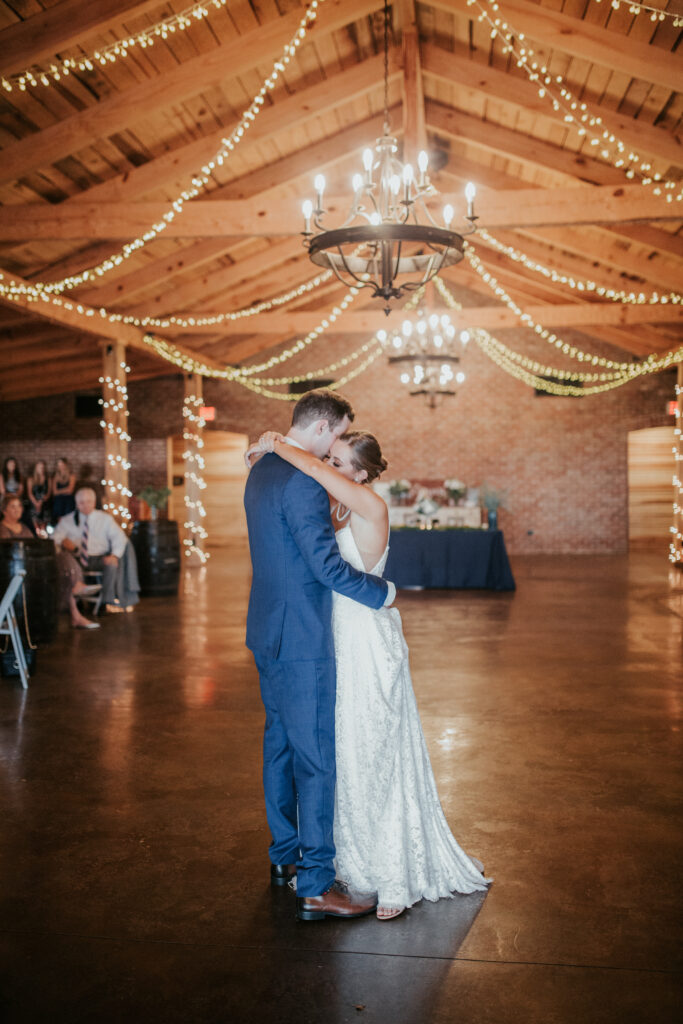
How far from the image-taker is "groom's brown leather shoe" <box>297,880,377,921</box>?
7.88ft

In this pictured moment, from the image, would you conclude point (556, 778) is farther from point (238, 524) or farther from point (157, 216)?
Answer: point (238, 524)

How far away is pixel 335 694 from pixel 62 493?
35.6ft

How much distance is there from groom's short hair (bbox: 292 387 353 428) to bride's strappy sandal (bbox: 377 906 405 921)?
138cm

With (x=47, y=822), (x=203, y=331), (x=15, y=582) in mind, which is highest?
(x=203, y=331)

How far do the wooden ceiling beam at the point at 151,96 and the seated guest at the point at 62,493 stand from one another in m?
6.60

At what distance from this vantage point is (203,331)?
38.7 feet

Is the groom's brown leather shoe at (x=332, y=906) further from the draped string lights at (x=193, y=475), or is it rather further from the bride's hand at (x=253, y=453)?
the draped string lights at (x=193, y=475)

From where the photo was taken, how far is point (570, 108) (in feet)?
23.3

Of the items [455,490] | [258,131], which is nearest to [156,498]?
[455,490]

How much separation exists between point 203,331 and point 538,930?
10.4 meters

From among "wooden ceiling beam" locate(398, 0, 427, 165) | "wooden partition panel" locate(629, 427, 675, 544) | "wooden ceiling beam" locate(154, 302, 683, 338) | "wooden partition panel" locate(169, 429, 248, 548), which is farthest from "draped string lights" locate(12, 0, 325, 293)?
"wooden partition panel" locate(629, 427, 675, 544)

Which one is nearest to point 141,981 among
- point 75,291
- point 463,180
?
point 75,291

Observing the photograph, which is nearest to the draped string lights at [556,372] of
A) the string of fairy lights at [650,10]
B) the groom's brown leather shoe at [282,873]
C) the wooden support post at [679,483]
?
the wooden support post at [679,483]

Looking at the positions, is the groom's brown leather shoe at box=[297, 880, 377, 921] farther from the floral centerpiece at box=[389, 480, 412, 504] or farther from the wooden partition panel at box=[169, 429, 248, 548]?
the wooden partition panel at box=[169, 429, 248, 548]
